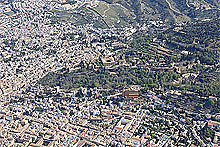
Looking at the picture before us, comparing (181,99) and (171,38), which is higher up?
(171,38)

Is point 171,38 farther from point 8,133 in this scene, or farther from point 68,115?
point 8,133

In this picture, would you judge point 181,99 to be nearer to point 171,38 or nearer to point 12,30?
point 171,38

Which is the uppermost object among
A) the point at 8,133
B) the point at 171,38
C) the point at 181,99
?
the point at 171,38

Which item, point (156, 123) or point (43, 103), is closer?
point (156, 123)

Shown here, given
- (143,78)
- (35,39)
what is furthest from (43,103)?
(35,39)

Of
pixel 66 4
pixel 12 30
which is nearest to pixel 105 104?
pixel 12 30

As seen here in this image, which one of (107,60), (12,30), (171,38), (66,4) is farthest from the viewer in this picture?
(66,4)

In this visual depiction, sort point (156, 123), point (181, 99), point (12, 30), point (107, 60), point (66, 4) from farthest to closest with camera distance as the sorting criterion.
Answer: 1. point (66, 4)
2. point (12, 30)
3. point (107, 60)
4. point (181, 99)
5. point (156, 123)
